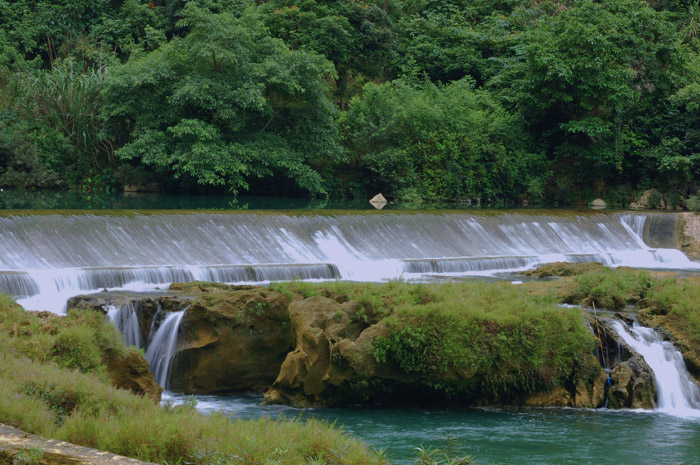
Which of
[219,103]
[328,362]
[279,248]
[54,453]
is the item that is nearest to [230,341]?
[328,362]

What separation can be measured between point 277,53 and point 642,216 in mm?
13796

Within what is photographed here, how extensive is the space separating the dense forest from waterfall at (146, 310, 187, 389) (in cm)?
1536

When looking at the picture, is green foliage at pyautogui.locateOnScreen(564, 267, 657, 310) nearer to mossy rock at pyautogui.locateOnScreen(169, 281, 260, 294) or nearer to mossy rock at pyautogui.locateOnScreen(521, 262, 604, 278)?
mossy rock at pyautogui.locateOnScreen(521, 262, 604, 278)

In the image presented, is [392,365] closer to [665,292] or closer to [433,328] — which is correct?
[433,328]

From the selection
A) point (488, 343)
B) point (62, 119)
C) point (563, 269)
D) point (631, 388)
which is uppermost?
point (62, 119)

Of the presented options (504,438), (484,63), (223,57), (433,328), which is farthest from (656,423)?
(484,63)

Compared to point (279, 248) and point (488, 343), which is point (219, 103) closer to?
point (279, 248)

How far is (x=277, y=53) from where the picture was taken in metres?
28.9

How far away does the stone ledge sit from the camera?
4.50 metres

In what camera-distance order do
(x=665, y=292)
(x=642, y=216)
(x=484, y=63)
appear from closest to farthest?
1. (x=665, y=292)
2. (x=642, y=216)
3. (x=484, y=63)

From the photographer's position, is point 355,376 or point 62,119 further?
point 62,119

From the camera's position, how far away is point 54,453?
15.0ft

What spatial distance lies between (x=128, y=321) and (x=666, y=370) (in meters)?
7.59

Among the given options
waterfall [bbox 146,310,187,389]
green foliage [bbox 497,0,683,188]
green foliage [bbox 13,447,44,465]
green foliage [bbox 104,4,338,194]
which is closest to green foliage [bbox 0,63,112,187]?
green foliage [bbox 104,4,338,194]
